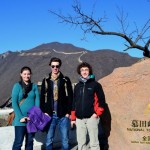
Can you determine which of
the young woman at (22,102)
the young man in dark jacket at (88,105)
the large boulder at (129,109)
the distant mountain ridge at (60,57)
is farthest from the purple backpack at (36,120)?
the distant mountain ridge at (60,57)

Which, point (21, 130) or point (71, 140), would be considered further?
point (71, 140)

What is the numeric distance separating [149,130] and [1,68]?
11.0m

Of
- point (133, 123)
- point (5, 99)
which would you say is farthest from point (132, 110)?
point (5, 99)

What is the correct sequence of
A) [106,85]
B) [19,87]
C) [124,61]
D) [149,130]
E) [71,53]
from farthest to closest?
[124,61], [71,53], [106,85], [149,130], [19,87]

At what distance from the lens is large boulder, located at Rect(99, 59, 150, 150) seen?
5594 millimetres

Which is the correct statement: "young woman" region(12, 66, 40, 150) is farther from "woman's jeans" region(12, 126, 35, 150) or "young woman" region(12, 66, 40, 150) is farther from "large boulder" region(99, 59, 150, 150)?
"large boulder" region(99, 59, 150, 150)

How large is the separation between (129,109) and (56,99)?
1281 mm

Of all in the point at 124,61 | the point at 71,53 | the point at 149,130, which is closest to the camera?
the point at 149,130

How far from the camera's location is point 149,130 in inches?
218

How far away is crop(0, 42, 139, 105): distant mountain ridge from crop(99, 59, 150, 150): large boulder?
6781mm

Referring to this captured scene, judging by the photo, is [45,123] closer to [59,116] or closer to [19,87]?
[59,116]

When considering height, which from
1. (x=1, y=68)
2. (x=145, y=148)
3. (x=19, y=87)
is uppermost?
(x=1, y=68)

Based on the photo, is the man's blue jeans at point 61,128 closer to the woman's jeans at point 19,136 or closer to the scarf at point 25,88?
the woman's jeans at point 19,136

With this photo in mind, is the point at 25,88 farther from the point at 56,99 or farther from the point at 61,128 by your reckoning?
the point at 61,128
